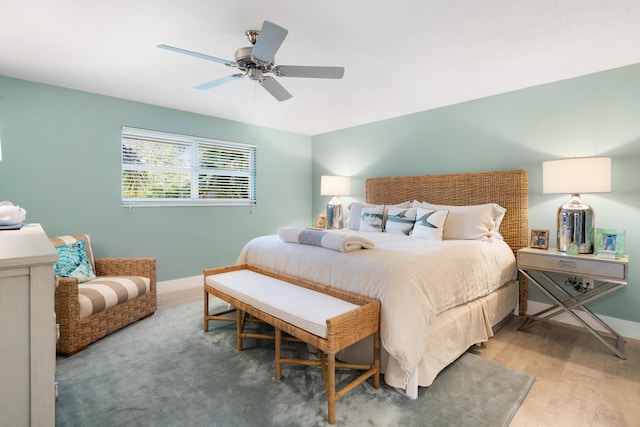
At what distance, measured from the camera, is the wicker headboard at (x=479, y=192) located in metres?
3.16

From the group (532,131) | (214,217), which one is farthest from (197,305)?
(532,131)

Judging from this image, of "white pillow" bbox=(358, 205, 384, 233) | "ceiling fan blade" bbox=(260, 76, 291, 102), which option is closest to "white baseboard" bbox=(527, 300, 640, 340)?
"white pillow" bbox=(358, 205, 384, 233)

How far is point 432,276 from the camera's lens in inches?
79.4

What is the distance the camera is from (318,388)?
191cm

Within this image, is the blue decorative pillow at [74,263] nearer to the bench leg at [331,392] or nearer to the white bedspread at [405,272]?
the white bedspread at [405,272]

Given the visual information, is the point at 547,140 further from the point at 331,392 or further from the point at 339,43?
the point at 331,392

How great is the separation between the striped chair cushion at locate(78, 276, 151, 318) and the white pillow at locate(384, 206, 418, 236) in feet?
8.35

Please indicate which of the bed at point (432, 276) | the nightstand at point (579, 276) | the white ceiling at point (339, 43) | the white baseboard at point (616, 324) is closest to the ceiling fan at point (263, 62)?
the white ceiling at point (339, 43)

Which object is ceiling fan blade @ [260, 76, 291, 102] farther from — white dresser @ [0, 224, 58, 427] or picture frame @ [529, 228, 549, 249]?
picture frame @ [529, 228, 549, 249]

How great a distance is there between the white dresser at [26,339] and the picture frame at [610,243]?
3.39m

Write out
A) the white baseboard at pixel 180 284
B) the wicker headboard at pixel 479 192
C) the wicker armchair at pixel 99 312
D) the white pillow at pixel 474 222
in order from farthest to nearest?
the white baseboard at pixel 180 284 < the wicker headboard at pixel 479 192 < the white pillow at pixel 474 222 < the wicker armchair at pixel 99 312

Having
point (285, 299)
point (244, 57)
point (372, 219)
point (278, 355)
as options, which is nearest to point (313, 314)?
point (285, 299)

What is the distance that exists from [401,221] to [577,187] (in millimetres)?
1506

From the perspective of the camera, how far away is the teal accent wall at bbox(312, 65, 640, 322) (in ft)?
8.67
